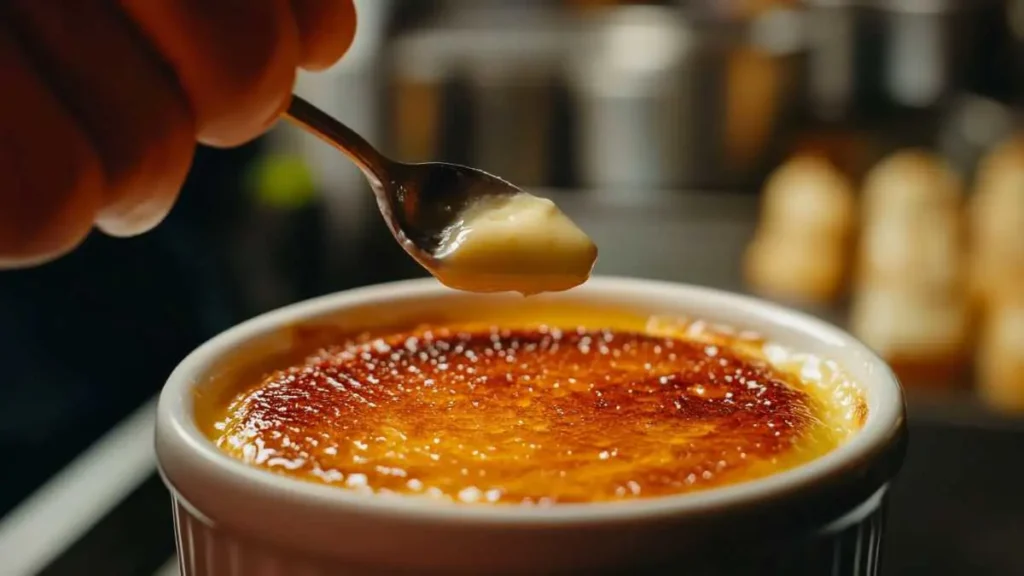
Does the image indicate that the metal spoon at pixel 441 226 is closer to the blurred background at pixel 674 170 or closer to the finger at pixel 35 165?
the finger at pixel 35 165

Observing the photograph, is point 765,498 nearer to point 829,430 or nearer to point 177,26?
point 829,430

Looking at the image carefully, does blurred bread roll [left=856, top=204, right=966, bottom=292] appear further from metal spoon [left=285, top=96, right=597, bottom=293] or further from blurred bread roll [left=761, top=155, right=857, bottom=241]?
metal spoon [left=285, top=96, right=597, bottom=293]

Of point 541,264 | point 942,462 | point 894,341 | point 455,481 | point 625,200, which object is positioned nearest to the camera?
point 455,481

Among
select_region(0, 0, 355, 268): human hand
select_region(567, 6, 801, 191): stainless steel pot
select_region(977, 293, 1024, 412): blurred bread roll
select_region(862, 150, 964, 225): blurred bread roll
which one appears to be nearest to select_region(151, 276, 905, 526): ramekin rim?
select_region(0, 0, 355, 268): human hand

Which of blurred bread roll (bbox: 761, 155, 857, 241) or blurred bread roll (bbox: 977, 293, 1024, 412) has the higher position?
blurred bread roll (bbox: 761, 155, 857, 241)

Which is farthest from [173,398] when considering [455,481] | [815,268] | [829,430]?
[815,268]

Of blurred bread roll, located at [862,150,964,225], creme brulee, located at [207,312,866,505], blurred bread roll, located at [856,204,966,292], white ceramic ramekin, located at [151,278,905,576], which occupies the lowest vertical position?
blurred bread roll, located at [856,204,966,292]

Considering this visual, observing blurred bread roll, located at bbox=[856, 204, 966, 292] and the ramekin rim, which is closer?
the ramekin rim
